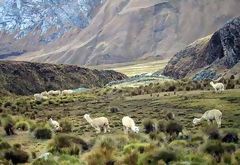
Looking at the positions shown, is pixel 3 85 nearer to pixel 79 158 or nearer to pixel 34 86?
pixel 34 86

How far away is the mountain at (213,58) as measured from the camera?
239ft

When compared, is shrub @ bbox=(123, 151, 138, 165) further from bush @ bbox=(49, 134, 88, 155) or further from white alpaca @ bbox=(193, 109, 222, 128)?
white alpaca @ bbox=(193, 109, 222, 128)

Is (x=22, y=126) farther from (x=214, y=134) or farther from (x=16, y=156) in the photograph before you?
(x=214, y=134)

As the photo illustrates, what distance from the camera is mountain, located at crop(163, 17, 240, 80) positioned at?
7294 cm

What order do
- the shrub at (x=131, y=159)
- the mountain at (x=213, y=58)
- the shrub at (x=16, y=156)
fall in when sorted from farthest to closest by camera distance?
the mountain at (x=213, y=58) → the shrub at (x=16, y=156) → the shrub at (x=131, y=159)

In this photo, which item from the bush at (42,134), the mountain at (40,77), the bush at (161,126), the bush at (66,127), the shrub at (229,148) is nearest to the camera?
the shrub at (229,148)

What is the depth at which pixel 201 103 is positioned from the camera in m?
34.5

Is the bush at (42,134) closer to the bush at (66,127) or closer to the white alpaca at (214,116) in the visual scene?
the bush at (66,127)

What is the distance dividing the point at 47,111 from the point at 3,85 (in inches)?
1386

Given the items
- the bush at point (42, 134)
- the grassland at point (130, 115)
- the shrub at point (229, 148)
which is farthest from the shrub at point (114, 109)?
the shrub at point (229, 148)

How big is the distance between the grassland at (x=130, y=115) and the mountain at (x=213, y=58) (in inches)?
871

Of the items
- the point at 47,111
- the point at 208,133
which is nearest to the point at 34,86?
the point at 47,111

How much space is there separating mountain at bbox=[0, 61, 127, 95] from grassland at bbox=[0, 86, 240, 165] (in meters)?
25.7

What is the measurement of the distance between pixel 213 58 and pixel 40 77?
2899 cm
